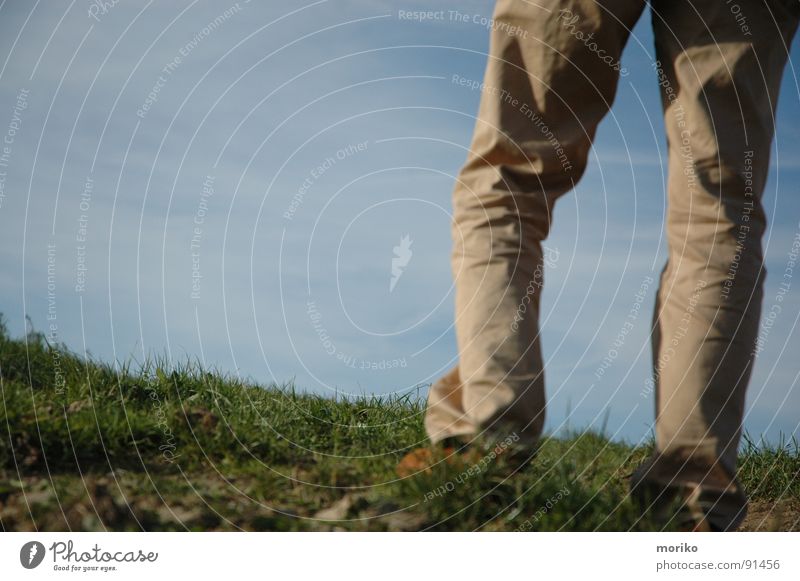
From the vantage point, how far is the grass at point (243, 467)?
242cm

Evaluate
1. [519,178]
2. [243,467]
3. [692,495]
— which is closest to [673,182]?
[519,178]

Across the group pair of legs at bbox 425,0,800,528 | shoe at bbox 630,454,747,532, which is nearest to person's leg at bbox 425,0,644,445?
pair of legs at bbox 425,0,800,528

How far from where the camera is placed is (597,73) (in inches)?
105

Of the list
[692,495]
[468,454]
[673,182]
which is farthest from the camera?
[673,182]

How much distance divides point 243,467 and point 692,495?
1454 mm

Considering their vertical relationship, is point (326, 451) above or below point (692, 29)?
below

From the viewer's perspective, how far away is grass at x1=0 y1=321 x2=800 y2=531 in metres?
2.42

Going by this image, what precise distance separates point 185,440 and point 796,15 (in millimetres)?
2553

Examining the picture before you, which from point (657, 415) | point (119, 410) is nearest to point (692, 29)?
point (657, 415)

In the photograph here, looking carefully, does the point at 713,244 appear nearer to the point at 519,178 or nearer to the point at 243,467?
the point at 519,178

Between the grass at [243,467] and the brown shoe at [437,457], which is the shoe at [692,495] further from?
the brown shoe at [437,457]

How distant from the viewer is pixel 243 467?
2.83 m

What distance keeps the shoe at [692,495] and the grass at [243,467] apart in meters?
0.08
